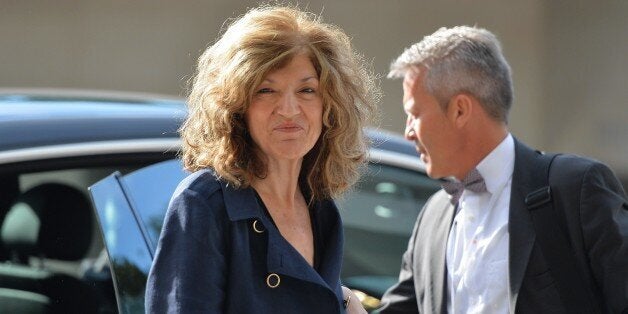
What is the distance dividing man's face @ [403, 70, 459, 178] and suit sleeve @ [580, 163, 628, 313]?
0.37 m

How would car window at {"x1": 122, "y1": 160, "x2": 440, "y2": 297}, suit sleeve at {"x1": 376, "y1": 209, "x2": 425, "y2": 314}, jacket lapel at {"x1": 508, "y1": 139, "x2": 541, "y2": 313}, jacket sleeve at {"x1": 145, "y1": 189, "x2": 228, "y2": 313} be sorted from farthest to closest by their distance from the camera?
1. car window at {"x1": 122, "y1": 160, "x2": 440, "y2": 297}
2. suit sleeve at {"x1": 376, "y1": 209, "x2": 425, "y2": 314}
3. jacket lapel at {"x1": 508, "y1": 139, "x2": 541, "y2": 313}
4. jacket sleeve at {"x1": 145, "y1": 189, "x2": 228, "y2": 313}

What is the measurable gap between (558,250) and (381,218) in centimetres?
98

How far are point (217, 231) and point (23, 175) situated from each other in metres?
0.73

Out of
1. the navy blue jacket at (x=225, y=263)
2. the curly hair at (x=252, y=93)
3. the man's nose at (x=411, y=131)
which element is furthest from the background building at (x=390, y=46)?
the navy blue jacket at (x=225, y=263)

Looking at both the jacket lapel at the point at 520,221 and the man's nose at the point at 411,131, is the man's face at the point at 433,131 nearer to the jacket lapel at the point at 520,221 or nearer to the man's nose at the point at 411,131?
the man's nose at the point at 411,131

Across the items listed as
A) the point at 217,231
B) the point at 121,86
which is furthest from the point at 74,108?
the point at 121,86

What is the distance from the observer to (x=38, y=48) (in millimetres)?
11648

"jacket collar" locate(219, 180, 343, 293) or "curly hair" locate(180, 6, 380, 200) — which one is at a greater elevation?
"curly hair" locate(180, 6, 380, 200)

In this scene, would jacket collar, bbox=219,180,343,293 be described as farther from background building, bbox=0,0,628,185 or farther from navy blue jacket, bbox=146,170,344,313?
background building, bbox=0,0,628,185

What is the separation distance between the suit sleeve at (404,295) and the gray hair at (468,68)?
42 centimetres

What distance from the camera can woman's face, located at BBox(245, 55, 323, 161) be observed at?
99.3 inches

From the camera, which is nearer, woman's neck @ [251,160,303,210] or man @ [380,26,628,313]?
woman's neck @ [251,160,303,210]

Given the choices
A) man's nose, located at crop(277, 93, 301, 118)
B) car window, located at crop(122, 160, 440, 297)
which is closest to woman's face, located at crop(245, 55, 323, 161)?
man's nose, located at crop(277, 93, 301, 118)

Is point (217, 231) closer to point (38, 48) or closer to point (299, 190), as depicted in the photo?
point (299, 190)
